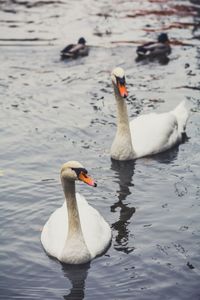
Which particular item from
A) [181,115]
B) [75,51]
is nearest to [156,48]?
[75,51]

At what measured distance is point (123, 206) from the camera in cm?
1248

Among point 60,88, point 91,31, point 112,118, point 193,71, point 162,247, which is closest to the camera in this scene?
point 162,247

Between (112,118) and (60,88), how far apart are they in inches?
106

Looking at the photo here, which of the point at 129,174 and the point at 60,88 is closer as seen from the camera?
the point at 129,174

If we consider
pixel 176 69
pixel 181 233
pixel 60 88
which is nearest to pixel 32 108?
pixel 60 88

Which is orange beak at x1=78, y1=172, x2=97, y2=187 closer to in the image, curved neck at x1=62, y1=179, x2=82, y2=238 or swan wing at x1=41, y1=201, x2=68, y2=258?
curved neck at x1=62, y1=179, x2=82, y2=238

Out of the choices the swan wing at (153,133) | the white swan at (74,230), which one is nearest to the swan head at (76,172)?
the white swan at (74,230)

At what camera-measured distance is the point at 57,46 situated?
2322 centimetres

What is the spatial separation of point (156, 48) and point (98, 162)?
8427 mm

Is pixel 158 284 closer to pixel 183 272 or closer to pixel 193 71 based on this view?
pixel 183 272

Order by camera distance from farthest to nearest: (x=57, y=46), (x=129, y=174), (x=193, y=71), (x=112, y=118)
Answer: (x=57, y=46), (x=193, y=71), (x=112, y=118), (x=129, y=174)

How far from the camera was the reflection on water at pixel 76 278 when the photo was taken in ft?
31.9

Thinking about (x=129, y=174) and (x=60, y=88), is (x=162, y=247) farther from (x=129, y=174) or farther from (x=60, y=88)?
(x=60, y=88)

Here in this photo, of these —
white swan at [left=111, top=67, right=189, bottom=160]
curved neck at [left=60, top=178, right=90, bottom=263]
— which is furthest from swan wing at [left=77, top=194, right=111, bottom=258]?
white swan at [left=111, top=67, right=189, bottom=160]
